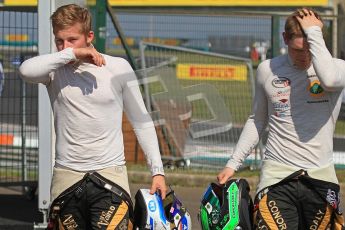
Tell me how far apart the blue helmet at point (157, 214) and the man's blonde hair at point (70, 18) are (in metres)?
1.03

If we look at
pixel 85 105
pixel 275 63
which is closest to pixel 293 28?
pixel 275 63

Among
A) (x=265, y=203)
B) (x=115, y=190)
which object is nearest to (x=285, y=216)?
(x=265, y=203)

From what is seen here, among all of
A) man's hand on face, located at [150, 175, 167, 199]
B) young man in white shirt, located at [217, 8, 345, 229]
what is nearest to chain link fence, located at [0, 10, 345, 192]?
young man in white shirt, located at [217, 8, 345, 229]

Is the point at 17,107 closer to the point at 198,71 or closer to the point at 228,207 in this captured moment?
the point at 198,71

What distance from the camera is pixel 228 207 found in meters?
5.53

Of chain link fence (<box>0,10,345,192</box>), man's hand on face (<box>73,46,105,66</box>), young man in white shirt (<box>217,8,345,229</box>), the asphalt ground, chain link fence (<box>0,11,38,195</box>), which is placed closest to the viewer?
man's hand on face (<box>73,46,105,66</box>)

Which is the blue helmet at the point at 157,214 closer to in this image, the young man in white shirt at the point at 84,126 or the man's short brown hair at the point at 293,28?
the young man in white shirt at the point at 84,126

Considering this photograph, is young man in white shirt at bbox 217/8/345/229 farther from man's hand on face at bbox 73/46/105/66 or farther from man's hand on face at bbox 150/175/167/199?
man's hand on face at bbox 73/46/105/66

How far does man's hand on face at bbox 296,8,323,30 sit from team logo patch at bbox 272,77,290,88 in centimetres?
36

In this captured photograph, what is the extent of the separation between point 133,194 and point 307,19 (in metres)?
5.75

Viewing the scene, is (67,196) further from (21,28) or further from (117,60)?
(21,28)

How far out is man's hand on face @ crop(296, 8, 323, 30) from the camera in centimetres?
537

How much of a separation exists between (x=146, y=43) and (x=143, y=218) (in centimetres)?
730

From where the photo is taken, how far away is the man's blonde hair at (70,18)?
17.0ft
